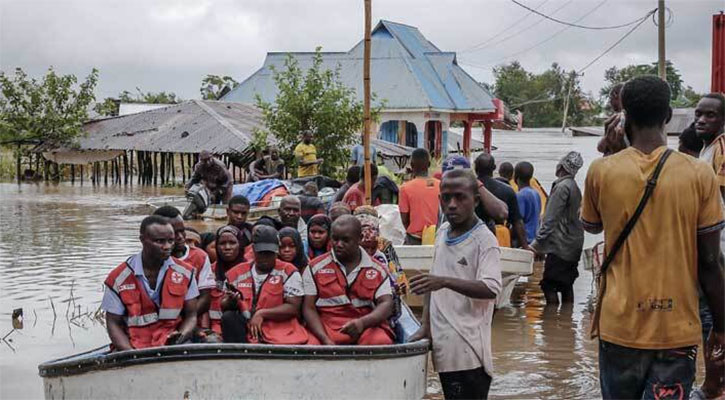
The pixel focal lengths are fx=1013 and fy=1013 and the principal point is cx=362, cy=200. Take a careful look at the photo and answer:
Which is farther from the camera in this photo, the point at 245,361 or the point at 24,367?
the point at 24,367

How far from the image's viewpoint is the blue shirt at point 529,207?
467 inches

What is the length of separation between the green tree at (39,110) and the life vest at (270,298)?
1396 inches

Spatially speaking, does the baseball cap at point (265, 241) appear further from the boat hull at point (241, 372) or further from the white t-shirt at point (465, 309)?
the white t-shirt at point (465, 309)

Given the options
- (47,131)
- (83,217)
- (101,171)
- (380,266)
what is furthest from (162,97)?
(380,266)

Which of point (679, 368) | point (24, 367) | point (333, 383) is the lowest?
point (24, 367)

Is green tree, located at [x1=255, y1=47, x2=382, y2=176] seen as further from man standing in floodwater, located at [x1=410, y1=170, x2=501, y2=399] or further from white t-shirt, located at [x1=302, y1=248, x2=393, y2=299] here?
man standing in floodwater, located at [x1=410, y1=170, x2=501, y2=399]

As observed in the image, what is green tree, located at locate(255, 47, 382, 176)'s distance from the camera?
→ 1039 inches

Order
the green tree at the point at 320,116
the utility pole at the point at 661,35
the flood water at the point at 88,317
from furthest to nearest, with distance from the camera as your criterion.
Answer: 1. the green tree at the point at 320,116
2. the utility pole at the point at 661,35
3. the flood water at the point at 88,317

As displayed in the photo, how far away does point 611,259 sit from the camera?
4.14 m

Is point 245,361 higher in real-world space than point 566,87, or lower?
lower

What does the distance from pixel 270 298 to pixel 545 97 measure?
238 feet

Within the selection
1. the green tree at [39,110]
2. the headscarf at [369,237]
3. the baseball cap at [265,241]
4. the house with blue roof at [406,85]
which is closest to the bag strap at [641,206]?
the baseball cap at [265,241]

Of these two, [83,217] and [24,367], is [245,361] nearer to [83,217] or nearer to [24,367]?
[24,367]

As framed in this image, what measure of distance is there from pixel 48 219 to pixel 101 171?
24669mm
